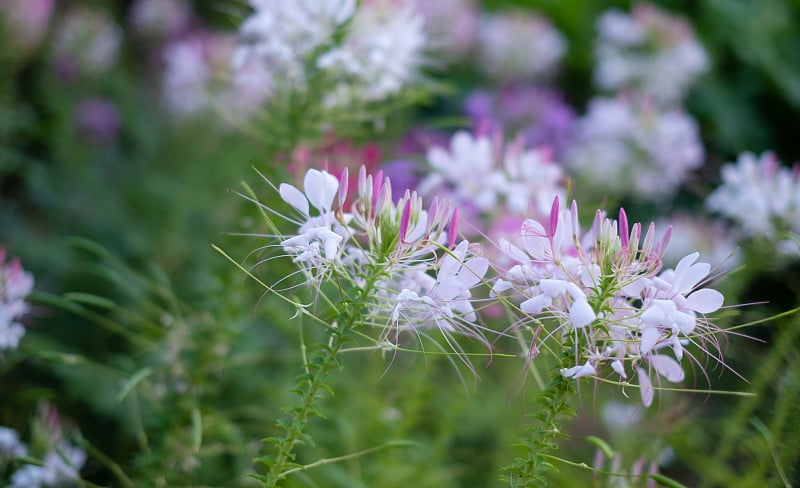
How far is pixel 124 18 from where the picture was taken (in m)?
3.55

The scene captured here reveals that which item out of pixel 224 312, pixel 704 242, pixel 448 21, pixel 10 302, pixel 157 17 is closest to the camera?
pixel 10 302

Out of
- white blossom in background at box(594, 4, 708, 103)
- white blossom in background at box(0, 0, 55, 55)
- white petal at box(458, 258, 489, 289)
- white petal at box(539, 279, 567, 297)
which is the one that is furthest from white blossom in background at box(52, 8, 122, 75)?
white petal at box(539, 279, 567, 297)

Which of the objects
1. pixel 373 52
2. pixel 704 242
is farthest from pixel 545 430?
pixel 704 242

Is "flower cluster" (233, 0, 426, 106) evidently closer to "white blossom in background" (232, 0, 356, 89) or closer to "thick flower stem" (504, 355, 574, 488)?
"white blossom in background" (232, 0, 356, 89)

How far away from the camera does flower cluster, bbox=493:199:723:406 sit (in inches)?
28.6

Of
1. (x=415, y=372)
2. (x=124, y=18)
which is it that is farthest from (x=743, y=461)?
(x=124, y=18)

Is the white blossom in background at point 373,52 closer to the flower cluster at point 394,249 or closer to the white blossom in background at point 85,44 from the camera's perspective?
the flower cluster at point 394,249

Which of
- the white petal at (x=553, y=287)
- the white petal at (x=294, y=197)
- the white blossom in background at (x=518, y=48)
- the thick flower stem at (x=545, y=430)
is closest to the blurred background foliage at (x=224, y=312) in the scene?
the thick flower stem at (x=545, y=430)

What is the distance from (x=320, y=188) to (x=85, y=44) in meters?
2.10

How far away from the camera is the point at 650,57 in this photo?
2697 millimetres

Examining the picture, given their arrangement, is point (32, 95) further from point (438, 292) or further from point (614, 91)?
point (438, 292)

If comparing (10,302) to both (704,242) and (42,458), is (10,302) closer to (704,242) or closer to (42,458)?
(42,458)

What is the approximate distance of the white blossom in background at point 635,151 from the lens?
2.22 meters

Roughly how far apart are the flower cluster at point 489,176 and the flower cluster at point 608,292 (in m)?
0.58
